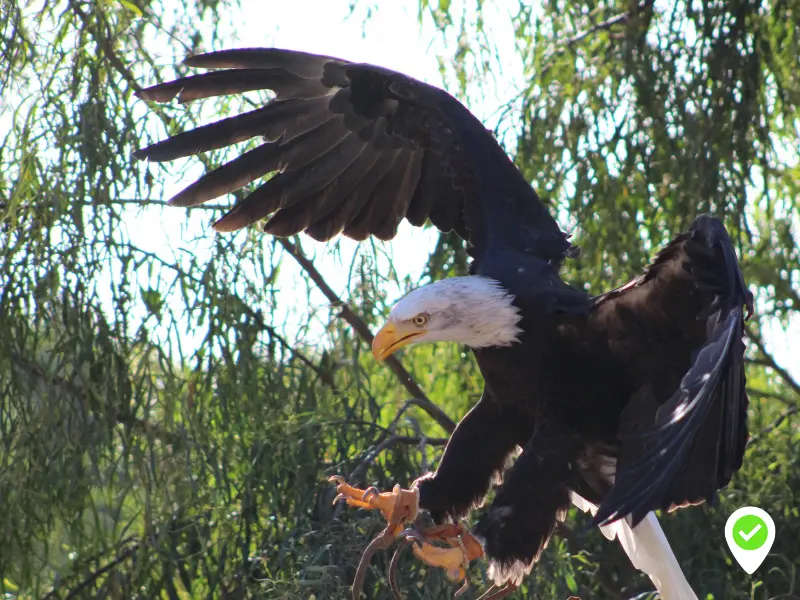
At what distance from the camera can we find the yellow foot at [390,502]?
290 centimetres

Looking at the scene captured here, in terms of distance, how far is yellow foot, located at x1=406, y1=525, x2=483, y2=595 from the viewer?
9.75 ft

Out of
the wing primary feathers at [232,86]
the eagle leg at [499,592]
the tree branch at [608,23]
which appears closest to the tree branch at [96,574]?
the eagle leg at [499,592]

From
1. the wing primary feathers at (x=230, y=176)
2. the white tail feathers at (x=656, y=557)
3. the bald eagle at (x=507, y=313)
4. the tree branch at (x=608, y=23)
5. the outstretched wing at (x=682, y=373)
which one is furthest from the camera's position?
the tree branch at (x=608, y=23)

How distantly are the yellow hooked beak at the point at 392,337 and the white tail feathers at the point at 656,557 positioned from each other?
1.96ft

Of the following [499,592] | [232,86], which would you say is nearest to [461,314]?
[499,592]

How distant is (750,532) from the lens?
3771 mm

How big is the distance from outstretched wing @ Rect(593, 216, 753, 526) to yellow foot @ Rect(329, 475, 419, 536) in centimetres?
44

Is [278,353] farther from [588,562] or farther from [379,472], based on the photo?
[588,562]

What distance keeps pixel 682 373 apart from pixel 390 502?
650 mm

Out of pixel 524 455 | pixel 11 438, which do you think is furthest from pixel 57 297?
pixel 524 455

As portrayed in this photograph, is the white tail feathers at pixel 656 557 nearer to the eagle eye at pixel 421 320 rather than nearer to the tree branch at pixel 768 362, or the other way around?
the eagle eye at pixel 421 320

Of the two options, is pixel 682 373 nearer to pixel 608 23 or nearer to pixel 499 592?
pixel 499 592

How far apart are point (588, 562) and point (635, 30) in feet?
5.48

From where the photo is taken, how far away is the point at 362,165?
367cm
